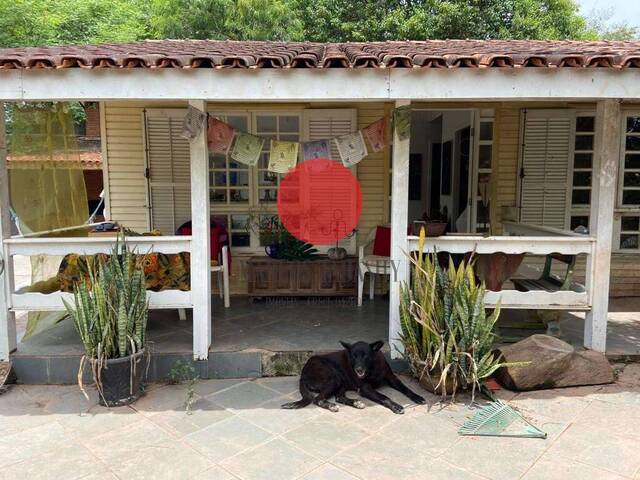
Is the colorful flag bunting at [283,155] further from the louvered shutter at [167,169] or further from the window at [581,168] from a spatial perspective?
the window at [581,168]

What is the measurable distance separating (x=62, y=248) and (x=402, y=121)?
121 inches

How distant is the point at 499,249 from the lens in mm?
4062

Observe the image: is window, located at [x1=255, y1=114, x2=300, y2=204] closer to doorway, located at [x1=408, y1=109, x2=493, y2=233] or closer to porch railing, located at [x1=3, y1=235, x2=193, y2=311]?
doorway, located at [x1=408, y1=109, x2=493, y2=233]

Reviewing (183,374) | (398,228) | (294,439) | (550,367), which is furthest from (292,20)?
(294,439)

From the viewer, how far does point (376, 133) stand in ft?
14.3

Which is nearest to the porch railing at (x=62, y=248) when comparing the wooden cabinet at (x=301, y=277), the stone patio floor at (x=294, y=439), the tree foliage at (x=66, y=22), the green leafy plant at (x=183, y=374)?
the green leafy plant at (x=183, y=374)

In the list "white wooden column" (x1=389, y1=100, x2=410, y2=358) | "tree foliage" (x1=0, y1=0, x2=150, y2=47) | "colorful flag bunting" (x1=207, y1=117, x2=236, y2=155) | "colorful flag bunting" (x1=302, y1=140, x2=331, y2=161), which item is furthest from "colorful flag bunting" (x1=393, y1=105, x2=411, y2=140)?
"tree foliage" (x1=0, y1=0, x2=150, y2=47)

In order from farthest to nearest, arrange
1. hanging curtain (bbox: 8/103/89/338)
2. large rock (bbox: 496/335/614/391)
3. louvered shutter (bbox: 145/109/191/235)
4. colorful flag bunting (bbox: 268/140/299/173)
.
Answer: louvered shutter (bbox: 145/109/191/235) < hanging curtain (bbox: 8/103/89/338) < colorful flag bunting (bbox: 268/140/299/173) < large rock (bbox: 496/335/614/391)

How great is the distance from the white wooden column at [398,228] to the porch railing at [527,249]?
12cm

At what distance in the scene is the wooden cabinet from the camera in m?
5.69

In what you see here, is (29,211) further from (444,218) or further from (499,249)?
(444,218)

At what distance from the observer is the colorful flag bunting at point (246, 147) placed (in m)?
4.28

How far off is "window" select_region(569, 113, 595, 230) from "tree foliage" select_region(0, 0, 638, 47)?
8.37 meters

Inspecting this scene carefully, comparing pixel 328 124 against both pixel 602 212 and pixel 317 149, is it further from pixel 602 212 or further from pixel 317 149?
pixel 602 212
